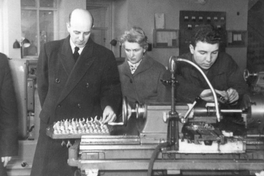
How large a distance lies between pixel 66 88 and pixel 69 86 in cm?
2

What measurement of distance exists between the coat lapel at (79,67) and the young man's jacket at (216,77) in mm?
556

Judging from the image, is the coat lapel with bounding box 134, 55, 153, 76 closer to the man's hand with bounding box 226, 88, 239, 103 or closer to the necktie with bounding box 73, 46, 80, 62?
the necktie with bounding box 73, 46, 80, 62

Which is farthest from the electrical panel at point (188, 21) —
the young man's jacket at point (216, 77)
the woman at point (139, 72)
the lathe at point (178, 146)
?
the lathe at point (178, 146)

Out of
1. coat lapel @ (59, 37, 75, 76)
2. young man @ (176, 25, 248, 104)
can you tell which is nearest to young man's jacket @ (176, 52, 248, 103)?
young man @ (176, 25, 248, 104)

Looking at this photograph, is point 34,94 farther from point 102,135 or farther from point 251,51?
point 251,51

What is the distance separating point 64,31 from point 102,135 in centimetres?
341

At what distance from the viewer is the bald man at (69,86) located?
2.31 m

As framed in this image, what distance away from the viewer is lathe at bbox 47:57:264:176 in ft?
5.02

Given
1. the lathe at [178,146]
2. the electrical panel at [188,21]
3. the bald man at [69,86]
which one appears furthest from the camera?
the electrical panel at [188,21]

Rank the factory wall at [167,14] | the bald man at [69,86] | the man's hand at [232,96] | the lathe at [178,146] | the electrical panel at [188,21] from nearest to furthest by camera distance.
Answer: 1. the lathe at [178,146]
2. the man's hand at [232,96]
3. the bald man at [69,86]
4. the factory wall at [167,14]
5. the electrical panel at [188,21]

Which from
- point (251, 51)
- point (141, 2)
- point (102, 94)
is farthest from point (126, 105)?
point (251, 51)

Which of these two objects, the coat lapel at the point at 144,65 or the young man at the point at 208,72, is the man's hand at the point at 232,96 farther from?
the coat lapel at the point at 144,65

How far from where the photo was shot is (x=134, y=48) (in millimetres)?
2609

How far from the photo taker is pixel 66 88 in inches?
91.6
